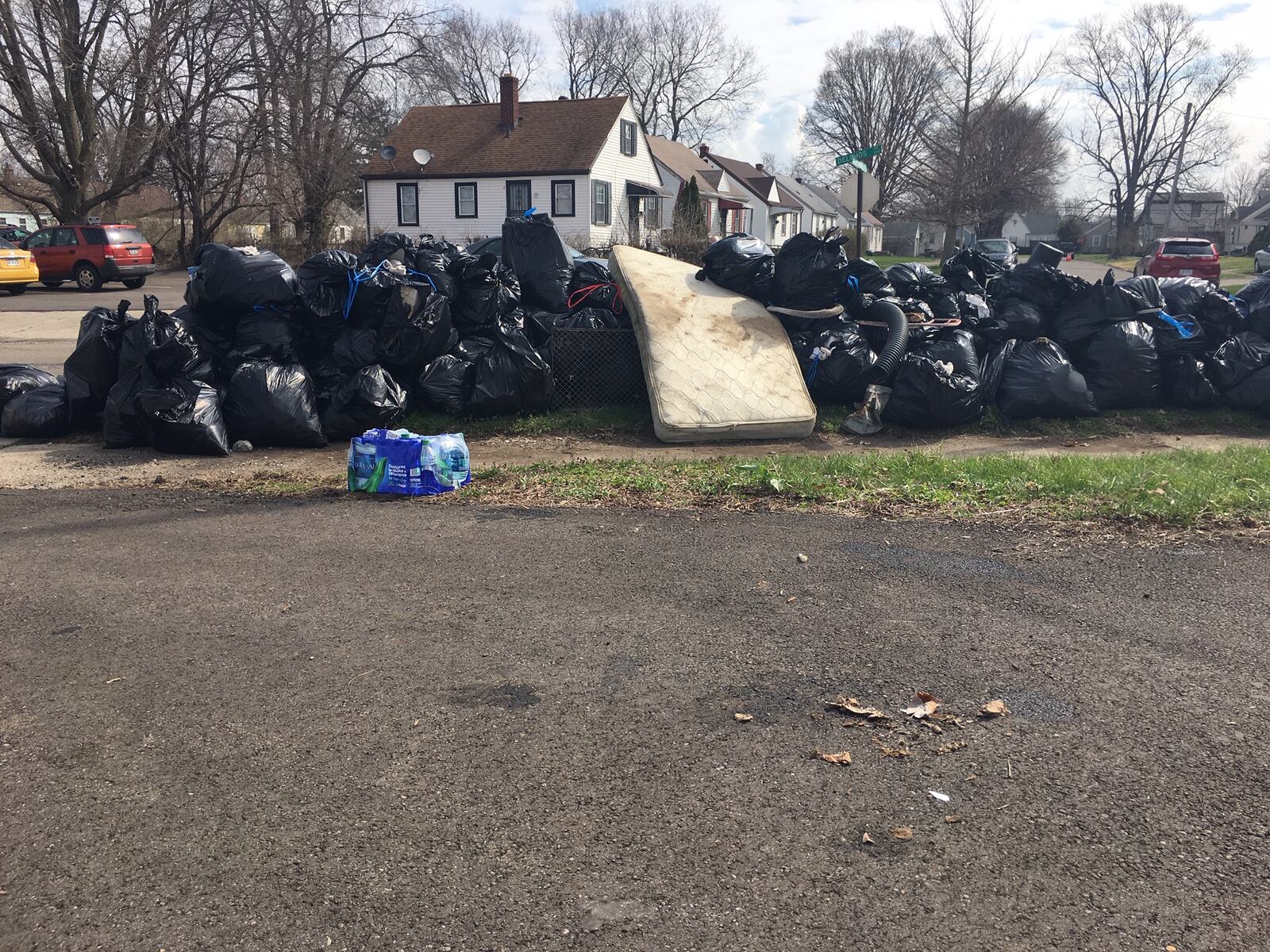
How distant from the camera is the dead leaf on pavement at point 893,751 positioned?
2828mm

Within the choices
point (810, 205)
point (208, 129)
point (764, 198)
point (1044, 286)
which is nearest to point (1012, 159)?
point (764, 198)

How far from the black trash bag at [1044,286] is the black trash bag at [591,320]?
3.42 m

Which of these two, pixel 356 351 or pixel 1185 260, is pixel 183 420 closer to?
pixel 356 351

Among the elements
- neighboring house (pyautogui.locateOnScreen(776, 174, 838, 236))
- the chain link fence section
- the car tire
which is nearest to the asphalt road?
the chain link fence section

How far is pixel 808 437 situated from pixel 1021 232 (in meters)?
101

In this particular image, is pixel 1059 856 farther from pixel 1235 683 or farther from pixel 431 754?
pixel 431 754

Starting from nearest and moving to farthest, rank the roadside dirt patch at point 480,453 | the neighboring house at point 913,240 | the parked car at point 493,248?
1. the roadside dirt patch at point 480,453
2. the parked car at point 493,248
3. the neighboring house at point 913,240

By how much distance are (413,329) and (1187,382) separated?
6.21 metres

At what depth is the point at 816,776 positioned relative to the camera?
8.93 feet

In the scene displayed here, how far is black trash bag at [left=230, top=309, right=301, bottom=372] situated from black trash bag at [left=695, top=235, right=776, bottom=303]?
11.3ft

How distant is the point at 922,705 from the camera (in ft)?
10.2

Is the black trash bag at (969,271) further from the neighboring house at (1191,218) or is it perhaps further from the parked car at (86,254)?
the neighboring house at (1191,218)

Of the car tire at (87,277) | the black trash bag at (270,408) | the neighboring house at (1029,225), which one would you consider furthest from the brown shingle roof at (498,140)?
the neighboring house at (1029,225)

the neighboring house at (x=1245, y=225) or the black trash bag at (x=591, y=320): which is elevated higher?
the neighboring house at (x=1245, y=225)
